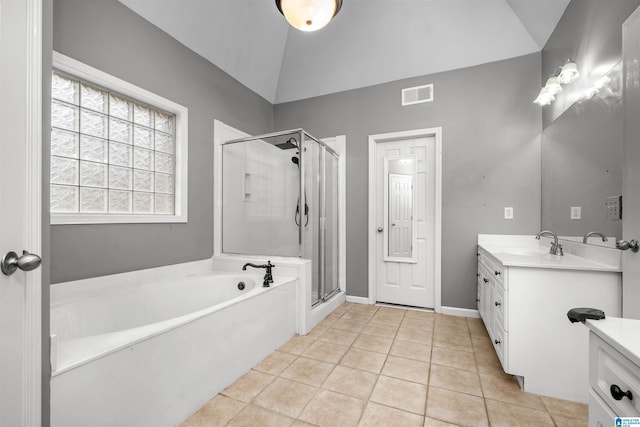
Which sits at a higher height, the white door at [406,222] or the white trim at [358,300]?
the white door at [406,222]

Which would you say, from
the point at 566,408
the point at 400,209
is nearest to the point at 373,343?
the point at 566,408

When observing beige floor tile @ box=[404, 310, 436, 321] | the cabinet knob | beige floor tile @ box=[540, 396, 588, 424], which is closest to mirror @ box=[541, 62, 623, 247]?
beige floor tile @ box=[540, 396, 588, 424]

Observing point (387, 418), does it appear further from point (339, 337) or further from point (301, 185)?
point (301, 185)

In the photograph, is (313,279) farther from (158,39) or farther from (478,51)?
(478,51)

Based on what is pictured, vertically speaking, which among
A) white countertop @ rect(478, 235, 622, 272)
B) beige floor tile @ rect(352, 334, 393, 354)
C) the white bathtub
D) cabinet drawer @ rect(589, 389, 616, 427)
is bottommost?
beige floor tile @ rect(352, 334, 393, 354)

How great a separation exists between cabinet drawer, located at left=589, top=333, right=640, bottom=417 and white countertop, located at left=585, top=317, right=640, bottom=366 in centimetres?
3

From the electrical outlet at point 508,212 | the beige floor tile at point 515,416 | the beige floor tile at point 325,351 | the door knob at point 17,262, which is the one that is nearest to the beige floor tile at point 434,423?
the beige floor tile at point 515,416

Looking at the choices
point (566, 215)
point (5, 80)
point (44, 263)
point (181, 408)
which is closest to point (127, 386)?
point (181, 408)

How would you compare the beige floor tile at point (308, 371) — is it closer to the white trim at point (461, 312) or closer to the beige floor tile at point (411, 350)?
the beige floor tile at point (411, 350)

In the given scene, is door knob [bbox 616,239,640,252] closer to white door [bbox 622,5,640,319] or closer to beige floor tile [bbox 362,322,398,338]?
white door [bbox 622,5,640,319]

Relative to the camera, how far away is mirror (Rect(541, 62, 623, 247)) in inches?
63.3

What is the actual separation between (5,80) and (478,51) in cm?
352

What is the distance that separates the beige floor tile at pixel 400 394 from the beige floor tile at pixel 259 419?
0.52 m

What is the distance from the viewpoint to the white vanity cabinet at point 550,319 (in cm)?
156
